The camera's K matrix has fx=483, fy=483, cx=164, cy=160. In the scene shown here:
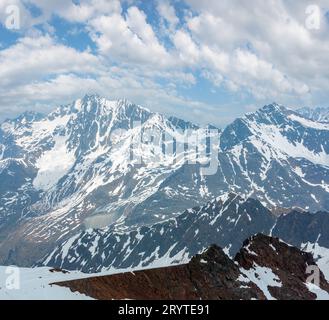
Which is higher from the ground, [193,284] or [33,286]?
[33,286]

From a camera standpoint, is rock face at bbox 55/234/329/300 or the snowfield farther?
rock face at bbox 55/234/329/300

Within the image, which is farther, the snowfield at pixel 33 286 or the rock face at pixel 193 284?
the rock face at pixel 193 284

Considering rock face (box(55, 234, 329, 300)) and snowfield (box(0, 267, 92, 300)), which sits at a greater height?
snowfield (box(0, 267, 92, 300))

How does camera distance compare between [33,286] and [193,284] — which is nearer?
[33,286]

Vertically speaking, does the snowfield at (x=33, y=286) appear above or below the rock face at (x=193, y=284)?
above

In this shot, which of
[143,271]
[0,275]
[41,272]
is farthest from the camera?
[143,271]
